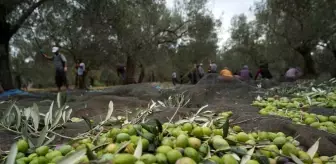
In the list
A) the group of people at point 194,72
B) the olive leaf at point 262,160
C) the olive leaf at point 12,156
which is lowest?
the olive leaf at point 262,160

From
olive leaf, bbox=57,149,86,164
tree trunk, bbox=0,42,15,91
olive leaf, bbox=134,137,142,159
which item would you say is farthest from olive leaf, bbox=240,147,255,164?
tree trunk, bbox=0,42,15,91

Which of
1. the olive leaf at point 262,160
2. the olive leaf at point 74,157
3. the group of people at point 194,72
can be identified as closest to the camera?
the olive leaf at point 74,157

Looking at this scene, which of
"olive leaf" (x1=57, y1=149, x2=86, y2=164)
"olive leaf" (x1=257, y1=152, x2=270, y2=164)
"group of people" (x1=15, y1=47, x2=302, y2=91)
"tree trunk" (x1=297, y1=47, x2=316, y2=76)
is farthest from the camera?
"tree trunk" (x1=297, y1=47, x2=316, y2=76)

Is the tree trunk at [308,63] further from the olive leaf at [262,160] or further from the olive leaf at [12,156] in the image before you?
the olive leaf at [12,156]

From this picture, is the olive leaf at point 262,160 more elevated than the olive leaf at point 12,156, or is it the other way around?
the olive leaf at point 12,156

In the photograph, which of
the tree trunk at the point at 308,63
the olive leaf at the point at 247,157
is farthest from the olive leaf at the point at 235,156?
the tree trunk at the point at 308,63

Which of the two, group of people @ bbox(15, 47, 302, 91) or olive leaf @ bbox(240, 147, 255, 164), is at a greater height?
group of people @ bbox(15, 47, 302, 91)

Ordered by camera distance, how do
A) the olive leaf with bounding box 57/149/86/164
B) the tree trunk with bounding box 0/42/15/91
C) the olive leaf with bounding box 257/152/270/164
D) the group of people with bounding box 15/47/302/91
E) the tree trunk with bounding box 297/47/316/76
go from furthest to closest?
the tree trunk with bounding box 297/47/316/76 < the tree trunk with bounding box 0/42/15/91 < the group of people with bounding box 15/47/302/91 < the olive leaf with bounding box 257/152/270/164 < the olive leaf with bounding box 57/149/86/164

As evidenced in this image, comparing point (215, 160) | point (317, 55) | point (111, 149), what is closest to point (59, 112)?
point (111, 149)

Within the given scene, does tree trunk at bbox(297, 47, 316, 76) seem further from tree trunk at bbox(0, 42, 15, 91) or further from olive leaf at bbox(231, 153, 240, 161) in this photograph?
olive leaf at bbox(231, 153, 240, 161)

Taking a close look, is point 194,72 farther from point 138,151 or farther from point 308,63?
point 138,151

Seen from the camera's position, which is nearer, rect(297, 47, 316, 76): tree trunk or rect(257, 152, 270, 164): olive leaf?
rect(257, 152, 270, 164): olive leaf

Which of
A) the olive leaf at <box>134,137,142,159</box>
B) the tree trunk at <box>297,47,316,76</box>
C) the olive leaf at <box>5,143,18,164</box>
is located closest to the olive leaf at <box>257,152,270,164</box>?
the olive leaf at <box>134,137,142,159</box>

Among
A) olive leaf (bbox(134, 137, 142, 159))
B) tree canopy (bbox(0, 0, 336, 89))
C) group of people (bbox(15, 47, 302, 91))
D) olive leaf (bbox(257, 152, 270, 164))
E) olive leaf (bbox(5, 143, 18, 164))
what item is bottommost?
olive leaf (bbox(257, 152, 270, 164))
